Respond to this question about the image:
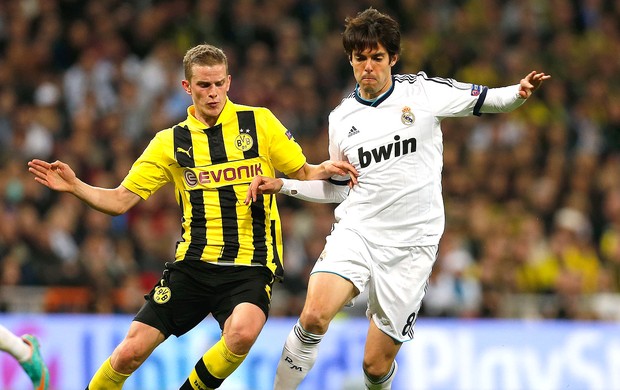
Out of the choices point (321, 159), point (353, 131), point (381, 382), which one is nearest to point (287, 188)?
point (353, 131)

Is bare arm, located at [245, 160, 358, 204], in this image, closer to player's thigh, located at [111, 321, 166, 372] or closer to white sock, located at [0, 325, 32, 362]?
player's thigh, located at [111, 321, 166, 372]

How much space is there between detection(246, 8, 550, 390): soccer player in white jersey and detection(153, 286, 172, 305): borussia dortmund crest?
0.81m

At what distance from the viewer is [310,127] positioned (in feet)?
50.1

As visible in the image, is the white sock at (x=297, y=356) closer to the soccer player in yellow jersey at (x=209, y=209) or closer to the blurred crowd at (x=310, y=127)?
the soccer player in yellow jersey at (x=209, y=209)

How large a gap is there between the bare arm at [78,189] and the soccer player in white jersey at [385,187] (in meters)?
0.96

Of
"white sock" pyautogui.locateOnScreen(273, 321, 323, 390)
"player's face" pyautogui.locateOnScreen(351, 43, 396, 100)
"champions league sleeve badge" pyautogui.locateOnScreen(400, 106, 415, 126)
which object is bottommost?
"white sock" pyautogui.locateOnScreen(273, 321, 323, 390)

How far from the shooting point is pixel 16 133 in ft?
47.8

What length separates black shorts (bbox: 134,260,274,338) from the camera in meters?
7.27

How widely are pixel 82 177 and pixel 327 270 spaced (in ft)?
24.0

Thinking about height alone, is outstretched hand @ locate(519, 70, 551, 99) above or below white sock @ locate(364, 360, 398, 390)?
above

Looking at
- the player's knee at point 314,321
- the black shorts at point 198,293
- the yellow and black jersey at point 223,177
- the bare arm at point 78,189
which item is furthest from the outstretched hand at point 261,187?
the bare arm at point 78,189

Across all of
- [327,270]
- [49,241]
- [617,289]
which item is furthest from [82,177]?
[327,270]

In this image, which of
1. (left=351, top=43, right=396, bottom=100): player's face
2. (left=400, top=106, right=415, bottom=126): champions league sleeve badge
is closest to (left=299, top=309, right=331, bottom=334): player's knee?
(left=400, top=106, right=415, bottom=126): champions league sleeve badge

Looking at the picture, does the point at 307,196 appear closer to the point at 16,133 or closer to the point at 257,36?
the point at 16,133
